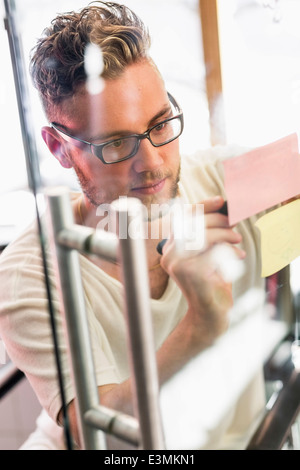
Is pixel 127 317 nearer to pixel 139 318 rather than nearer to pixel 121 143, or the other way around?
pixel 139 318

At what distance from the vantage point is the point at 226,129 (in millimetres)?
1034

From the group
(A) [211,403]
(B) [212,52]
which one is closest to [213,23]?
(B) [212,52]

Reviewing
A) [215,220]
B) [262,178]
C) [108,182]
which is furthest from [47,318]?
Result: [262,178]


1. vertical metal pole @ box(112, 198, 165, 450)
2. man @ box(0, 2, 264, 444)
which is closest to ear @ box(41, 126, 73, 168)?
man @ box(0, 2, 264, 444)

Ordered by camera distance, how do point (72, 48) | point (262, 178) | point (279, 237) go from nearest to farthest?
1. point (72, 48)
2. point (262, 178)
3. point (279, 237)

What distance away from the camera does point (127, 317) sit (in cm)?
67

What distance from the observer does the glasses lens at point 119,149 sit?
0.85 m

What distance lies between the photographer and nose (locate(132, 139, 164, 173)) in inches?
34.0

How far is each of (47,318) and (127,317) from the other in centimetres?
23

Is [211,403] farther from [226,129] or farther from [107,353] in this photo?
[226,129]

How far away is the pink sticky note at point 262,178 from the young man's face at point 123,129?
17cm

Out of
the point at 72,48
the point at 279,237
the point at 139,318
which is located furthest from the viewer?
the point at 279,237

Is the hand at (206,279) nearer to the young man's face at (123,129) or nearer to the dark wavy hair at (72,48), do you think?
the young man's face at (123,129)

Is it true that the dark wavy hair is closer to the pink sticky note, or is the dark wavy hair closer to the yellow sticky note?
the pink sticky note
